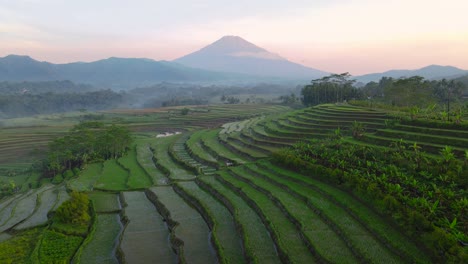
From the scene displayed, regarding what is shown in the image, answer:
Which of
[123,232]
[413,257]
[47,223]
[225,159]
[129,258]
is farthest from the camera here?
[225,159]

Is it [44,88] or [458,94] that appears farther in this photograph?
[44,88]

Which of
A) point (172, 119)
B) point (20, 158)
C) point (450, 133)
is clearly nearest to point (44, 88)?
point (172, 119)

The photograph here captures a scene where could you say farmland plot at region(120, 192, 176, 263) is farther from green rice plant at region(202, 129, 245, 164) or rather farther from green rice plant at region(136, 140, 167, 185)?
green rice plant at region(202, 129, 245, 164)

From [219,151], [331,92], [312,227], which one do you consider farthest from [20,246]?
[331,92]

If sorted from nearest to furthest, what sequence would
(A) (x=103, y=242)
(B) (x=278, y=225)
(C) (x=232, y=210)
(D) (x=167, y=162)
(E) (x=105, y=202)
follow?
(B) (x=278, y=225) → (A) (x=103, y=242) → (C) (x=232, y=210) → (E) (x=105, y=202) → (D) (x=167, y=162)

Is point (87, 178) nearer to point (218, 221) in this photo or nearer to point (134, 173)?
point (134, 173)

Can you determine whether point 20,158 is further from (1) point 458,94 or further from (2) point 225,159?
(1) point 458,94
